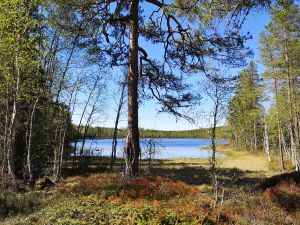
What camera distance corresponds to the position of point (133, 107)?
13.0 m

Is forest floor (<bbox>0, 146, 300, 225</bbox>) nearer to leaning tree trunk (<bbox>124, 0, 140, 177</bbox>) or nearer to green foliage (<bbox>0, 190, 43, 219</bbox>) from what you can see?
green foliage (<bbox>0, 190, 43, 219</bbox>)

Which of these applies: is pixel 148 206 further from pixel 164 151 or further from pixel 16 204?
pixel 164 151

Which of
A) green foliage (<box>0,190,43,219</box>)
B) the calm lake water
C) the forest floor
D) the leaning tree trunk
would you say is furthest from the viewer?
the calm lake water

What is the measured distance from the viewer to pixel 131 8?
1331cm

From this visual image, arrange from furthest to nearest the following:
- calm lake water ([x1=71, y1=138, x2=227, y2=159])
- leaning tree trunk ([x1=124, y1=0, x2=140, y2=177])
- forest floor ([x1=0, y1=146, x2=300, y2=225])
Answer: calm lake water ([x1=71, y1=138, x2=227, y2=159]) → leaning tree trunk ([x1=124, y1=0, x2=140, y2=177]) → forest floor ([x1=0, y1=146, x2=300, y2=225])

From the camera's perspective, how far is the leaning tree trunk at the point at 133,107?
12.8m

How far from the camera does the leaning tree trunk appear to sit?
12789mm

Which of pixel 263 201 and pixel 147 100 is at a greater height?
pixel 147 100

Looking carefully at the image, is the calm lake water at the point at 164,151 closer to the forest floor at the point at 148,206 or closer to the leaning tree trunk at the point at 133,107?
the forest floor at the point at 148,206

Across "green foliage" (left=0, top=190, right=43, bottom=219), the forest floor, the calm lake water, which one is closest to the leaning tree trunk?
the forest floor

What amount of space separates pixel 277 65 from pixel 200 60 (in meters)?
15.5

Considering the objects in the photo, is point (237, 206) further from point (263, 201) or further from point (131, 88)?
point (131, 88)

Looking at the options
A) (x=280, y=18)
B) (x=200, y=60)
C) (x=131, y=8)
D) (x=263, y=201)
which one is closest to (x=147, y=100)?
(x=200, y=60)

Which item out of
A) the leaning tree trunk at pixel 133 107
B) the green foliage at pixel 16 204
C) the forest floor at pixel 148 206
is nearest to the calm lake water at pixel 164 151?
the forest floor at pixel 148 206
